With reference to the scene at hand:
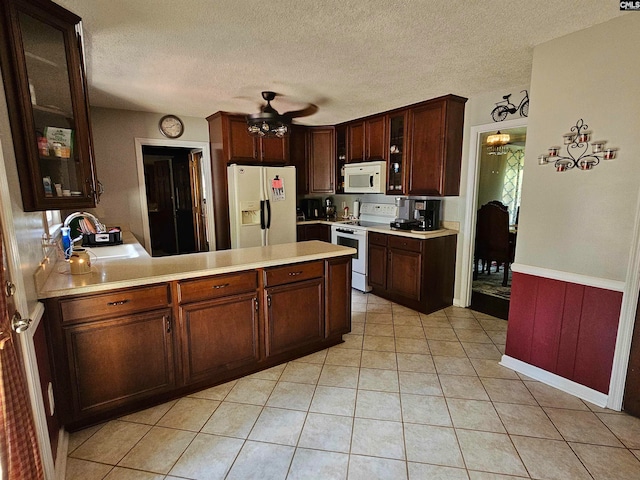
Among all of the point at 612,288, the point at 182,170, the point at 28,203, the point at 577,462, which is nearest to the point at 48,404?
the point at 28,203

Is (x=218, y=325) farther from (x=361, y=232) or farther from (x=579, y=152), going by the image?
(x=579, y=152)

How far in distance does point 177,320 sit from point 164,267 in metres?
0.35

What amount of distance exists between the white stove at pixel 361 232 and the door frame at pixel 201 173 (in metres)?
1.75

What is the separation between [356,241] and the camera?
14.2 ft

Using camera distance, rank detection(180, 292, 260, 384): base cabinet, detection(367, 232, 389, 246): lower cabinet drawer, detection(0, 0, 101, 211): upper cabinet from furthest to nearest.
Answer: detection(367, 232, 389, 246): lower cabinet drawer, detection(180, 292, 260, 384): base cabinet, detection(0, 0, 101, 211): upper cabinet

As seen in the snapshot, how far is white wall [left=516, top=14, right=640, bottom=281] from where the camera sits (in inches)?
74.4

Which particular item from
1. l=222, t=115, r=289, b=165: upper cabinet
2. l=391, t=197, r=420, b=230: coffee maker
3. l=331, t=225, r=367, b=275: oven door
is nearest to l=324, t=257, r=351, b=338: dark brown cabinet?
l=391, t=197, r=420, b=230: coffee maker

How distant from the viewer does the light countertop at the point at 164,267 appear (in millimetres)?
1772

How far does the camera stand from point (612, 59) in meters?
1.92

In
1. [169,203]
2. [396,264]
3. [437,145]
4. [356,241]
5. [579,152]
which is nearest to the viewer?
[579,152]

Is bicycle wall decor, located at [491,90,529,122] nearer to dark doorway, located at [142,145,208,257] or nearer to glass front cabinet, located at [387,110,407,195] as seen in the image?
glass front cabinet, located at [387,110,407,195]

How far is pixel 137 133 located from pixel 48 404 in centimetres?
330

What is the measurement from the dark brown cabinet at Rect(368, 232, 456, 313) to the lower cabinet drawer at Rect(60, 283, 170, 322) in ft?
8.40

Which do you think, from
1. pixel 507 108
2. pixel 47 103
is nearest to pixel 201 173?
pixel 47 103
